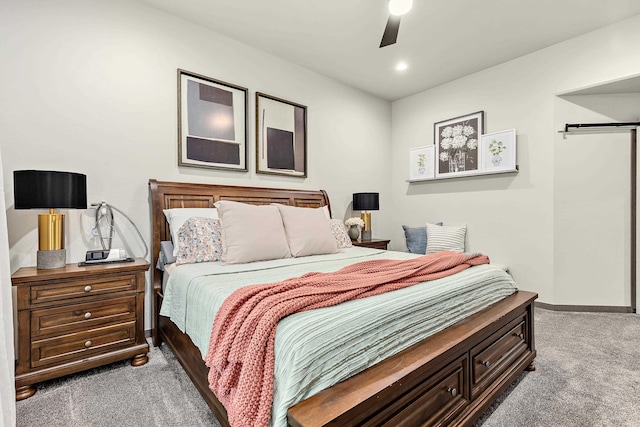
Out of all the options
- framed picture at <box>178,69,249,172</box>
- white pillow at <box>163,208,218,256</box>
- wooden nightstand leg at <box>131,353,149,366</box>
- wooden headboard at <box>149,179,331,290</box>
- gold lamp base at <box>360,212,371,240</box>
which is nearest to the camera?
wooden nightstand leg at <box>131,353,149,366</box>

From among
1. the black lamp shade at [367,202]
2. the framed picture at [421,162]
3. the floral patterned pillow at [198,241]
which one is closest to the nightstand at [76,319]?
the floral patterned pillow at [198,241]

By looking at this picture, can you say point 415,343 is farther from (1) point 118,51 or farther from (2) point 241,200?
(1) point 118,51

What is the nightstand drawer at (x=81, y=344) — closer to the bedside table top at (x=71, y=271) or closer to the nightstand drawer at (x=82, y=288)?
the nightstand drawer at (x=82, y=288)

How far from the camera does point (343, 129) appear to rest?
4.17 metres

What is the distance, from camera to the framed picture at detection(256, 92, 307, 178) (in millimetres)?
3318

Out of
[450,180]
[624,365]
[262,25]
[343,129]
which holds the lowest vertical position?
[624,365]

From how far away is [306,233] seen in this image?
8.62 feet

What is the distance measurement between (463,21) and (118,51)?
10.1 feet

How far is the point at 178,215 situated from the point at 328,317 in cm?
182

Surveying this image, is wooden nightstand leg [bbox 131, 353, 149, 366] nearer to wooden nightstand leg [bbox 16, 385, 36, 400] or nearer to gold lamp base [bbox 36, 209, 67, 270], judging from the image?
wooden nightstand leg [bbox 16, 385, 36, 400]

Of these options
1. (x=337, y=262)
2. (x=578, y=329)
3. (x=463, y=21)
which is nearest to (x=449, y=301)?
(x=337, y=262)

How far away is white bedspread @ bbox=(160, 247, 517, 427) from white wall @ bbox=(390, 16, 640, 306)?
1.71 meters

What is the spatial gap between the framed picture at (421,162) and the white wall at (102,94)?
88.3 inches

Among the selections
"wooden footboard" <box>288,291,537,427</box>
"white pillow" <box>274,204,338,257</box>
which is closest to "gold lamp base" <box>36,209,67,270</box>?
"white pillow" <box>274,204,338,257</box>
